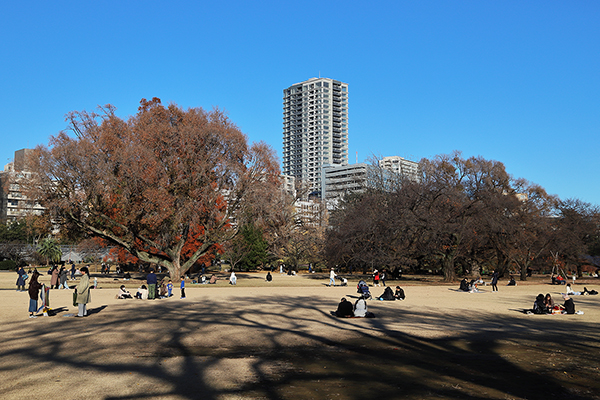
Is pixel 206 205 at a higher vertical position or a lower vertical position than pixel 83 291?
higher

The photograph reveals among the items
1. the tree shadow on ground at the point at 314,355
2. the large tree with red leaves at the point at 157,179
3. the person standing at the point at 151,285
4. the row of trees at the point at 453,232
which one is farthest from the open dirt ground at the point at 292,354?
the row of trees at the point at 453,232

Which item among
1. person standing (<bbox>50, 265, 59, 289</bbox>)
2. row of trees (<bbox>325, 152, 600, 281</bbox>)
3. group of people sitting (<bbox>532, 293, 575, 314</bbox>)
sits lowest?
group of people sitting (<bbox>532, 293, 575, 314</bbox>)

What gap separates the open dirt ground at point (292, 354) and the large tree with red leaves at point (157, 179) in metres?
16.4

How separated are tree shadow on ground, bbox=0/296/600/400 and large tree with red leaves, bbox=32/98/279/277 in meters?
18.4

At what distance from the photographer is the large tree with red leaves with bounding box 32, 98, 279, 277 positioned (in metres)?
36.0

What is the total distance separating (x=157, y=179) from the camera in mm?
36812

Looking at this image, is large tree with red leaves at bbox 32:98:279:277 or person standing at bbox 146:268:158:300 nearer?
person standing at bbox 146:268:158:300

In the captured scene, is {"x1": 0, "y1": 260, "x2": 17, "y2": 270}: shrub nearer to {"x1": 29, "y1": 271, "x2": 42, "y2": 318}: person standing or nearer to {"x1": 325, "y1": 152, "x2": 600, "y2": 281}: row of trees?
{"x1": 325, "y1": 152, "x2": 600, "y2": 281}: row of trees

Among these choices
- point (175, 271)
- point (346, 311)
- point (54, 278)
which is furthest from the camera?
point (175, 271)

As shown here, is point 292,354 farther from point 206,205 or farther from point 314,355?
point 206,205

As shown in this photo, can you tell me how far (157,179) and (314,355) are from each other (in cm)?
2781

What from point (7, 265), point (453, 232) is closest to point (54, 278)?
point (453, 232)

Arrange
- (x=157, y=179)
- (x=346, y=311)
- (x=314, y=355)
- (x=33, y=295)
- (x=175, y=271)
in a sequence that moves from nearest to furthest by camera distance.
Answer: (x=314, y=355) < (x=33, y=295) < (x=346, y=311) < (x=157, y=179) < (x=175, y=271)

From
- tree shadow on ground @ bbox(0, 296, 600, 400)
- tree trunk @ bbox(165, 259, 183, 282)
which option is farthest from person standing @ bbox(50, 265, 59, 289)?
tree shadow on ground @ bbox(0, 296, 600, 400)
